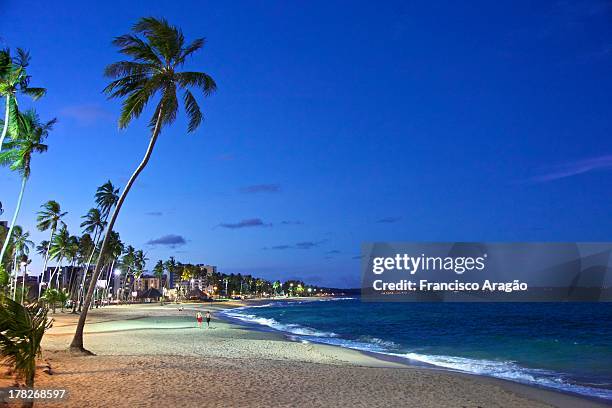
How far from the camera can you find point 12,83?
20922 millimetres

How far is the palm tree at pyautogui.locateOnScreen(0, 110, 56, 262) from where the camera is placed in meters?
25.8

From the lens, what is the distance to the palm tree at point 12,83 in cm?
1869

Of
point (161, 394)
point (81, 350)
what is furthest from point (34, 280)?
point (161, 394)

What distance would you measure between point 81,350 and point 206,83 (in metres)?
11.2

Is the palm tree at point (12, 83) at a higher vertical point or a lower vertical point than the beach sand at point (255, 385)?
higher

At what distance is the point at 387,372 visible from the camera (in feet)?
55.7

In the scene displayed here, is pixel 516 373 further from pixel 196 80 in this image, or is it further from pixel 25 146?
pixel 25 146

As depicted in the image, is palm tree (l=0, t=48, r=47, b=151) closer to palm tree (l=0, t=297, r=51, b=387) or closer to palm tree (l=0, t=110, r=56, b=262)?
palm tree (l=0, t=110, r=56, b=262)

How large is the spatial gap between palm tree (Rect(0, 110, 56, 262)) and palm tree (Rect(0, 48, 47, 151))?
1.77 metres

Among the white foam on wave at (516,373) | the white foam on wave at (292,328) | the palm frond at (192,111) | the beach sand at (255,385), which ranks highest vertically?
the palm frond at (192,111)

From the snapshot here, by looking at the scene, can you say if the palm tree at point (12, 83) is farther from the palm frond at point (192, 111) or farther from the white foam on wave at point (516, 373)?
the white foam on wave at point (516, 373)

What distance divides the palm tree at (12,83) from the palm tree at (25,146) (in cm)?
177

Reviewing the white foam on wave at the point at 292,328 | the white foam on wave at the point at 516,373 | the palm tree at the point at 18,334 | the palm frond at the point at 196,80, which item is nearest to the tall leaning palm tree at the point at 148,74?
the palm frond at the point at 196,80

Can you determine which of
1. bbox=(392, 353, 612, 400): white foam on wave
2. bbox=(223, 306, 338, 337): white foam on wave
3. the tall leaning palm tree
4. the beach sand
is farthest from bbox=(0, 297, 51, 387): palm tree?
bbox=(223, 306, 338, 337): white foam on wave
